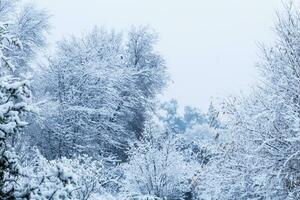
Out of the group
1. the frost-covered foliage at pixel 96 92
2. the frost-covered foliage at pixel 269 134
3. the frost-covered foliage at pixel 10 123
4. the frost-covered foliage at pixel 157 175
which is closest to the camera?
the frost-covered foliage at pixel 10 123

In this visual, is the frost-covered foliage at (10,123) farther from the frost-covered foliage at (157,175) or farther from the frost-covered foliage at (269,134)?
the frost-covered foliage at (157,175)

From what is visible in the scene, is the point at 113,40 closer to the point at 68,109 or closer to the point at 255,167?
the point at 68,109

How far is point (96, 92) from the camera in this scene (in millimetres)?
26266

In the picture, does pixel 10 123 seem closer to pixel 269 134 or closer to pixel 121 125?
pixel 269 134

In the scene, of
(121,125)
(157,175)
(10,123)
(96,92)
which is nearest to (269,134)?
(10,123)

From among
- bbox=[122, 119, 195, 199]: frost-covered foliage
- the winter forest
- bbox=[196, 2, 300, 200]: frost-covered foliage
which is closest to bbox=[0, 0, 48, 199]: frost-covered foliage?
the winter forest

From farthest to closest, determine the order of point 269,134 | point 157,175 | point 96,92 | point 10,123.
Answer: point 96,92 < point 157,175 < point 269,134 < point 10,123

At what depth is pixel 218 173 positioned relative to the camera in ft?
38.1

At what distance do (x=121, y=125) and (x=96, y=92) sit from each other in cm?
325

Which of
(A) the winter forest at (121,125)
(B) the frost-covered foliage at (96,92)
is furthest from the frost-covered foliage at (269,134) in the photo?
(B) the frost-covered foliage at (96,92)

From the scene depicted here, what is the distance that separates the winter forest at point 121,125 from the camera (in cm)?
550

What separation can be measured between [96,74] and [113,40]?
8.28 meters

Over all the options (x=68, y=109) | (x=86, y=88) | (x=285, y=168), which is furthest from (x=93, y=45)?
(x=285, y=168)

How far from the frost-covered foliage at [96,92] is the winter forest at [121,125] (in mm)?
69
